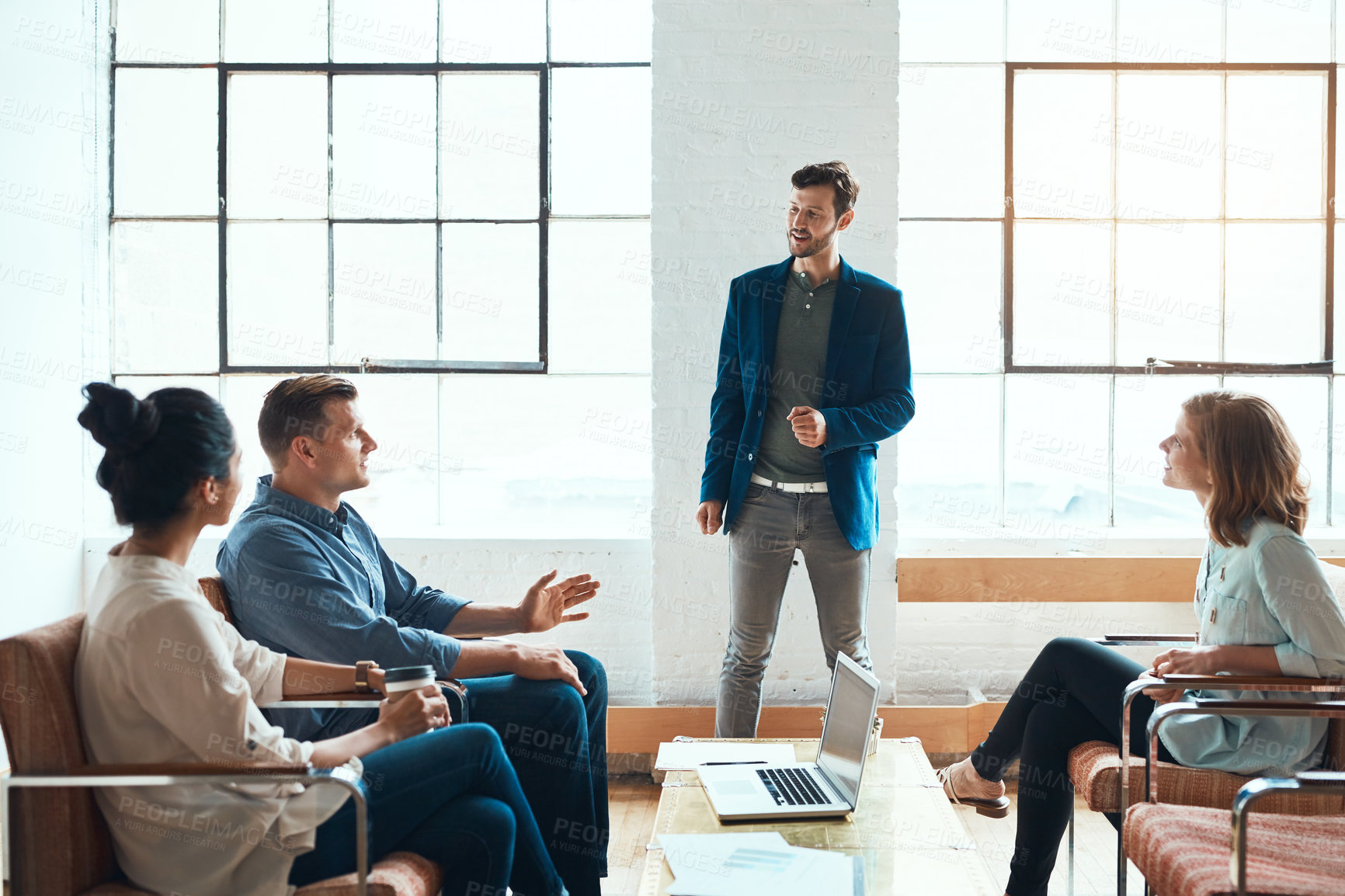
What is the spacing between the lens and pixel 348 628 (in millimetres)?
1983

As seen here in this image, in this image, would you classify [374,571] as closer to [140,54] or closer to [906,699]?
[906,699]

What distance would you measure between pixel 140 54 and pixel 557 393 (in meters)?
1.94

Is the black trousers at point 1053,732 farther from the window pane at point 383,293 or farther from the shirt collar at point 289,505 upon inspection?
the window pane at point 383,293

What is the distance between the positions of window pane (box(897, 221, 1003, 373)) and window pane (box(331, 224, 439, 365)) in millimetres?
1699

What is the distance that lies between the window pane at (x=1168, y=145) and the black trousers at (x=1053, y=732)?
6.27 feet

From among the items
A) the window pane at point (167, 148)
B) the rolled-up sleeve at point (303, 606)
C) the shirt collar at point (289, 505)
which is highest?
the window pane at point (167, 148)

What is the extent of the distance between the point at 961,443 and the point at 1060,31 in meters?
1.48

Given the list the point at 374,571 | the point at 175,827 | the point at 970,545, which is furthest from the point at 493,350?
the point at 175,827

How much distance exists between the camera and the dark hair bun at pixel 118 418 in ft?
4.85

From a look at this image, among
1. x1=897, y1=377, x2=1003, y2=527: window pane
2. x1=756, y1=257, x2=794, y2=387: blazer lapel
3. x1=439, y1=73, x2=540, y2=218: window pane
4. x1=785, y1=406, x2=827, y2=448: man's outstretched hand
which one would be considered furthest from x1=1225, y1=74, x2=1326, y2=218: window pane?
x1=439, y1=73, x2=540, y2=218: window pane

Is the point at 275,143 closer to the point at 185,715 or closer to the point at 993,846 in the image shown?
the point at 185,715

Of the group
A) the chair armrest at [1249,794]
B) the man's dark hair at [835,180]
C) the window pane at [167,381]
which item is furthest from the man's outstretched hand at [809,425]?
the window pane at [167,381]

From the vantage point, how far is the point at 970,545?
11.6ft

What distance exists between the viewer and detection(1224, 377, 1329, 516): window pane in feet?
11.7
